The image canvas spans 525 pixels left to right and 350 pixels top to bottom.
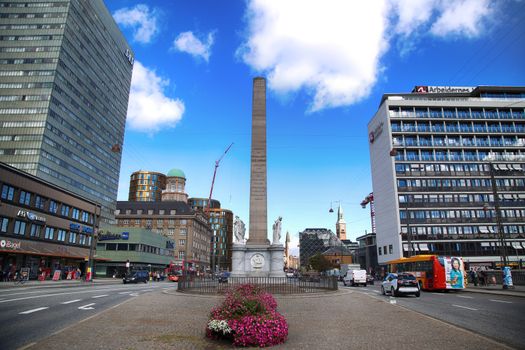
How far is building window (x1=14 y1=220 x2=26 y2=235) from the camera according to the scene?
41.5m

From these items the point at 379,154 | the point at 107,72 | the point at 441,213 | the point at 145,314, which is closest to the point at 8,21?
the point at 107,72

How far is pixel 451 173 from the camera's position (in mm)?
70750

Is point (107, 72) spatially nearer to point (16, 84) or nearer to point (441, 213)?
point (16, 84)

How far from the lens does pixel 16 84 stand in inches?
3216

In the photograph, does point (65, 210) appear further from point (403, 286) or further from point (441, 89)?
point (441, 89)

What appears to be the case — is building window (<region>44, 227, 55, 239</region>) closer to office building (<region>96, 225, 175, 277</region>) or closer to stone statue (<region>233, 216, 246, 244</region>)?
office building (<region>96, 225, 175, 277</region>)

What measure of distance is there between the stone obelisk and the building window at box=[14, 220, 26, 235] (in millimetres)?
29627

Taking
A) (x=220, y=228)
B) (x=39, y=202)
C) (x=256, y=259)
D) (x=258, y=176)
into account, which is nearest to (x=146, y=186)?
(x=220, y=228)

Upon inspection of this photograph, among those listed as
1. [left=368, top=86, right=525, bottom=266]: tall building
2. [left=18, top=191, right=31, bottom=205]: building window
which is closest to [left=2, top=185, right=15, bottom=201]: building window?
[left=18, top=191, right=31, bottom=205]: building window

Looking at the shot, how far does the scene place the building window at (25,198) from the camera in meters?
42.4

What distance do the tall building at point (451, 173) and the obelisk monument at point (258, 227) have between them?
4079 centimetres

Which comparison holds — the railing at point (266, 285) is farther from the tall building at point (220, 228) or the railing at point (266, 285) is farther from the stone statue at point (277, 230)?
the tall building at point (220, 228)

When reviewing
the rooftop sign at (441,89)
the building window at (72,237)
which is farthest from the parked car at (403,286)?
the rooftop sign at (441,89)

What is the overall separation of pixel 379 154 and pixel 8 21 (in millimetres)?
93065
